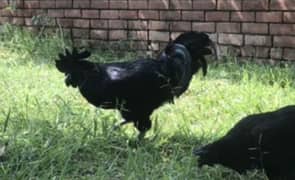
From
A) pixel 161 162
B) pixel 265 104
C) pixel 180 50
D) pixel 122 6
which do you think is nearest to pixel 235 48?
pixel 122 6

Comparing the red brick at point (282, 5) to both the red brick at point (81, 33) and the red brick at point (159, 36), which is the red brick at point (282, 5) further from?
the red brick at point (81, 33)

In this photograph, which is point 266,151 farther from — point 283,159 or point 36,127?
point 36,127

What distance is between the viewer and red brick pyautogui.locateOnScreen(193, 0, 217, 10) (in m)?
7.10

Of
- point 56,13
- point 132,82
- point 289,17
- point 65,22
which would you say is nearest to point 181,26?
point 289,17

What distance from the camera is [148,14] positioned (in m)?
7.66

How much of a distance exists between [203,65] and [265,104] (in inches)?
26.2

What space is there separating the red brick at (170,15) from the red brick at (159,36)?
8.3 inches

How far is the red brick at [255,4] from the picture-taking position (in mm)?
6695

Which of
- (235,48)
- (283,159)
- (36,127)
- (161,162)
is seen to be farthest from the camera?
(235,48)

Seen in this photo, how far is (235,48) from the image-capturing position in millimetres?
7023

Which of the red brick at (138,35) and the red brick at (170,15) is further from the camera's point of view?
the red brick at (138,35)

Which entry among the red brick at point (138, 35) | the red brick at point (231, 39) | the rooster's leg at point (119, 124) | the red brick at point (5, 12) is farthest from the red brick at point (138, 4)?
the rooster's leg at point (119, 124)

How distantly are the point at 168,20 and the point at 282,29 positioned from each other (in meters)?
1.61

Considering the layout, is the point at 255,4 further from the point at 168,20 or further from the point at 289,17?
the point at 168,20
